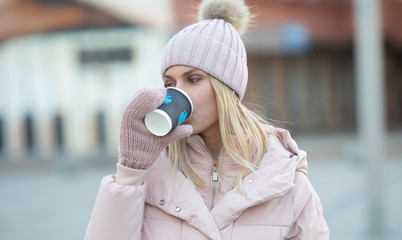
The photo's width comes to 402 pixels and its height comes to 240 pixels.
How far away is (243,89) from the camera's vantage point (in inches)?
81.1

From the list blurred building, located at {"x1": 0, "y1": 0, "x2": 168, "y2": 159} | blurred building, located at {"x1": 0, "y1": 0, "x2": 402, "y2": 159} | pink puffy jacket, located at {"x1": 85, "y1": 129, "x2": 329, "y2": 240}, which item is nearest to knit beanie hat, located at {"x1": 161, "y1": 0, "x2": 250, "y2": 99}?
pink puffy jacket, located at {"x1": 85, "y1": 129, "x2": 329, "y2": 240}

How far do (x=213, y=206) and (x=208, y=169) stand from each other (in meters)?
0.14

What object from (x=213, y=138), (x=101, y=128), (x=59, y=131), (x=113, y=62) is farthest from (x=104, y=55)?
(x=213, y=138)

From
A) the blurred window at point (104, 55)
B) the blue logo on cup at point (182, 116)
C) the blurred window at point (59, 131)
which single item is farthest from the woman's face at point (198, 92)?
the blurred window at point (59, 131)

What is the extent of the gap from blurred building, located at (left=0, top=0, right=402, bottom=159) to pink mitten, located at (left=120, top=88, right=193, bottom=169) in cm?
1152

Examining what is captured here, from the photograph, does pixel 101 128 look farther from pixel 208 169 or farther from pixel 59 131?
pixel 208 169

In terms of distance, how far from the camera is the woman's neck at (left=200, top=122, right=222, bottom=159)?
2025 millimetres

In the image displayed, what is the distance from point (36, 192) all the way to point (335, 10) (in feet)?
30.3

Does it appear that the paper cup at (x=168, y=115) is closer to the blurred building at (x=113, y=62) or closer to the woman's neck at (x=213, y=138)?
the woman's neck at (x=213, y=138)

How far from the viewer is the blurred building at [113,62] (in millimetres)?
13555

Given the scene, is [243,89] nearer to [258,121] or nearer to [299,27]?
[258,121]

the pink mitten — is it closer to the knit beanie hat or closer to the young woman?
the young woman

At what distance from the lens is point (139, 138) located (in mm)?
1751

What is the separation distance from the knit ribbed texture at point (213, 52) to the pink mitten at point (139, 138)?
22cm
